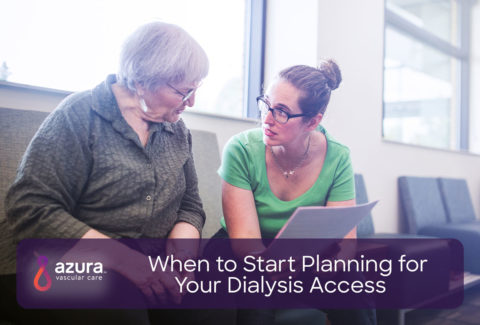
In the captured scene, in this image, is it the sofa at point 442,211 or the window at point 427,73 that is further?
the window at point 427,73

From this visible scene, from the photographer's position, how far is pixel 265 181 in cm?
132

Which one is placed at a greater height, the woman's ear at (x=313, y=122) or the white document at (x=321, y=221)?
the woman's ear at (x=313, y=122)

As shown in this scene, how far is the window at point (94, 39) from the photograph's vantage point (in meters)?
1.67

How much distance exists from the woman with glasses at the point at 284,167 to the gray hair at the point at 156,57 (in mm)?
322

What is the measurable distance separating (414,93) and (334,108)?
1619 millimetres

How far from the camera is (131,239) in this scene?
107cm

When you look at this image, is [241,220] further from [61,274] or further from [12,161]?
[12,161]

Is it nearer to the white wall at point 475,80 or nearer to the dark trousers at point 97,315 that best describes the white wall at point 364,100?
the white wall at point 475,80

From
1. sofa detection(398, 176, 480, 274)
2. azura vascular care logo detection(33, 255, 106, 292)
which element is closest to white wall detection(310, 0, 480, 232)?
sofa detection(398, 176, 480, 274)

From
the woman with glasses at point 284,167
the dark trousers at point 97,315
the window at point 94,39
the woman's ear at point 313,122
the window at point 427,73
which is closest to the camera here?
the dark trousers at point 97,315

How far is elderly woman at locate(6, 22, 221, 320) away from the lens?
2.95 feet

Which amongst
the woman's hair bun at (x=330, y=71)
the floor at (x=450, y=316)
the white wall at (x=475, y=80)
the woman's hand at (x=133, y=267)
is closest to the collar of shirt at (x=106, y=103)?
the woman's hand at (x=133, y=267)

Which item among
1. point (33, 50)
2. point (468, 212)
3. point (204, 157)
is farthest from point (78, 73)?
point (468, 212)
